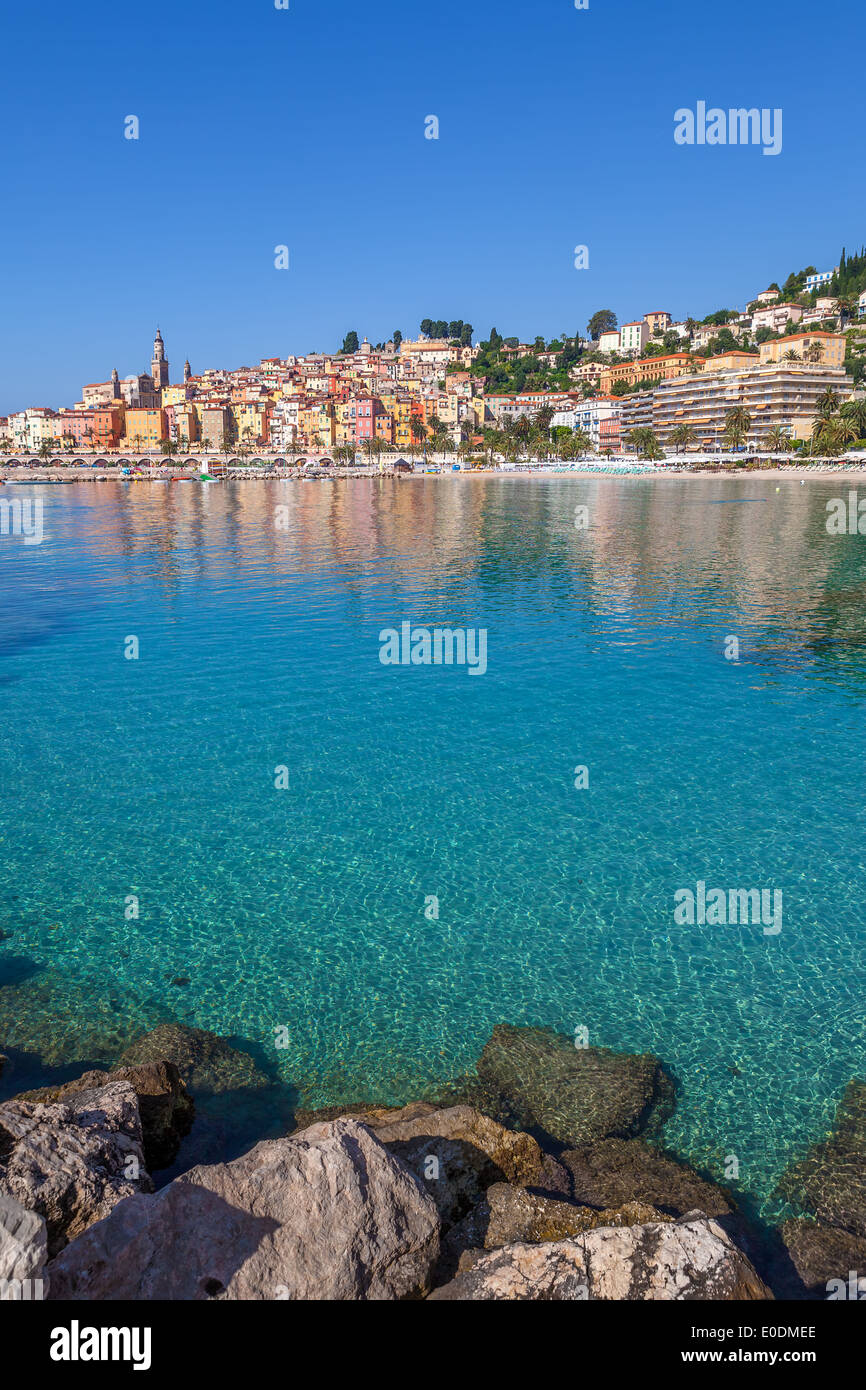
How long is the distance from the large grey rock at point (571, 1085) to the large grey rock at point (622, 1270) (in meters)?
2.32

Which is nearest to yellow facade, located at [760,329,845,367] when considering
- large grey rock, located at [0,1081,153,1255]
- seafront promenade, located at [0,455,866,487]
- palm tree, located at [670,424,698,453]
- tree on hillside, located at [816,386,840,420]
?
tree on hillside, located at [816,386,840,420]

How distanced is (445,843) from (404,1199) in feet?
22.8

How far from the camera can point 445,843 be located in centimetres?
1173

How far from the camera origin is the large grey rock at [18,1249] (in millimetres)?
3514

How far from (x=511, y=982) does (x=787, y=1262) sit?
144 inches

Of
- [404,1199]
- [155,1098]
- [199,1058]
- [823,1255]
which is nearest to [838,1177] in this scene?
[823,1255]

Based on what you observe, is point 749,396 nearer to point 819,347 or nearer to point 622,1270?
point 819,347

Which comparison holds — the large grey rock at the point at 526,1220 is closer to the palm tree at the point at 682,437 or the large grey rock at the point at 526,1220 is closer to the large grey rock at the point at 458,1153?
the large grey rock at the point at 458,1153

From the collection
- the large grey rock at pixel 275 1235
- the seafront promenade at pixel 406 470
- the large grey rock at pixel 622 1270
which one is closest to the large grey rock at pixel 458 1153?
the large grey rock at pixel 275 1235
